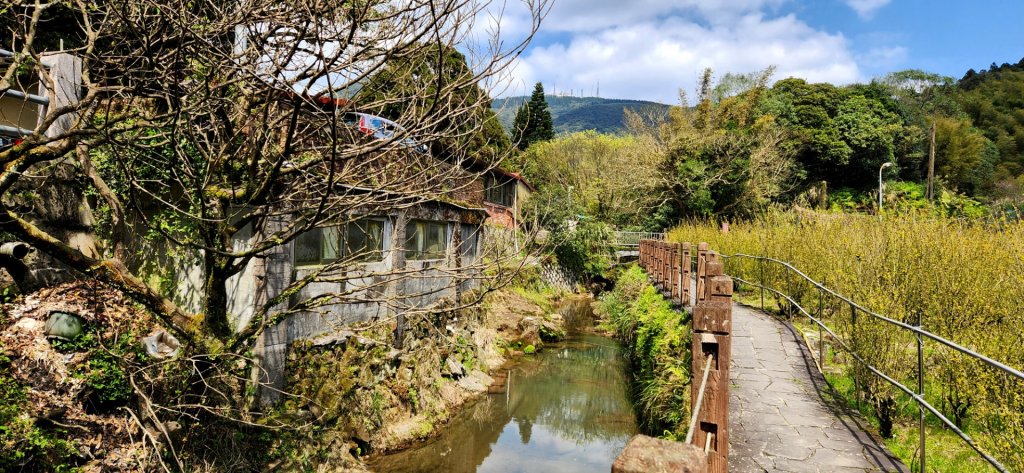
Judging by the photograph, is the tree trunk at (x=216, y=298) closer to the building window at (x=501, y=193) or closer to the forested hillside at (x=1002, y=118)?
the building window at (x=501, y=193)

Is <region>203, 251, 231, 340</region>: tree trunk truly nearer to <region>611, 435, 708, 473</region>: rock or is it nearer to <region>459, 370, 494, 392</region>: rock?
<region>611, 435, 708, 473</region>: rock

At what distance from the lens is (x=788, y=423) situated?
5648 mm

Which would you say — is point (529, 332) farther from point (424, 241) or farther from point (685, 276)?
point (685, 276)

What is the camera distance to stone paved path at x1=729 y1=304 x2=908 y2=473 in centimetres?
471

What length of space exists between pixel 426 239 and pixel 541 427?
5082 millimetres

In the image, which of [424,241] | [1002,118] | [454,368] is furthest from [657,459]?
[1002,118]

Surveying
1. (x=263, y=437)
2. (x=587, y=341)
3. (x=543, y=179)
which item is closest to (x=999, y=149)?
(x=543, y=179)

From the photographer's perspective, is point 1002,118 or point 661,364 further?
point 1002,118

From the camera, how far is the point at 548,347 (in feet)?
53.1

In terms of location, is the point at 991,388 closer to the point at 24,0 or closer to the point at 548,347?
the point at 24,0

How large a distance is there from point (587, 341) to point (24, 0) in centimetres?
1491

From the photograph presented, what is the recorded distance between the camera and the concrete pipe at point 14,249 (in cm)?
529

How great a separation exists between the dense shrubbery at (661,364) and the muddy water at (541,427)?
68 centimetres

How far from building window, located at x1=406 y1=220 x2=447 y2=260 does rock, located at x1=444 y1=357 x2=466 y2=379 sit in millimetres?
2466
